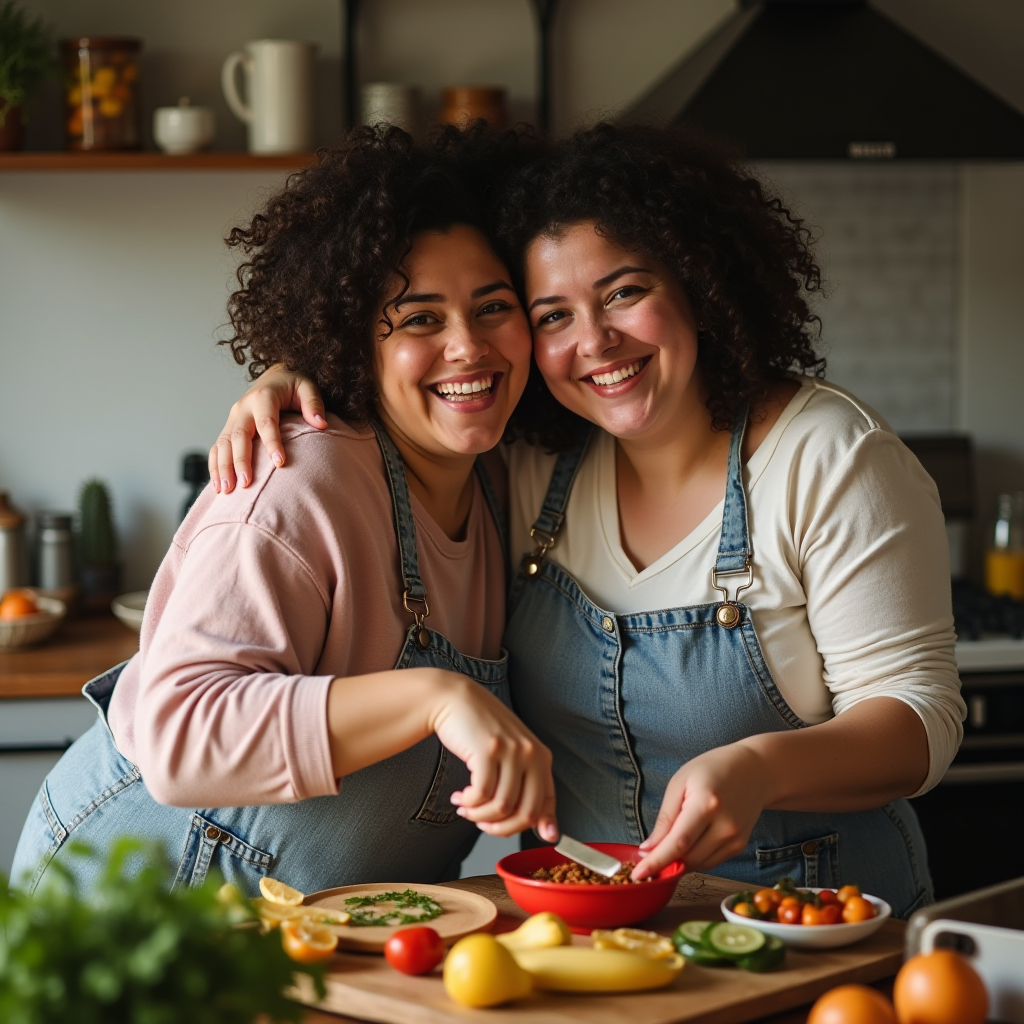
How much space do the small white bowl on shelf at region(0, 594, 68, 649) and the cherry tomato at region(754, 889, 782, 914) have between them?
1802 millimetres

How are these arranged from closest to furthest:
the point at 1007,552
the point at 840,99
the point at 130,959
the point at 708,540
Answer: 1. the point at 130,959
2. the point at 708,540
3. the point at 840,99
4. the point at 1007,552

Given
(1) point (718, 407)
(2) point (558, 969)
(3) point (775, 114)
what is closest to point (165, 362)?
(3) point (775, 114)

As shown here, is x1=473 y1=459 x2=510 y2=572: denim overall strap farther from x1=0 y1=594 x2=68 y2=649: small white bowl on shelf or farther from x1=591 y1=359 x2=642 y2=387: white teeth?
x1=0 y1=594 x2=68 y2=649: small white bowl on shelf

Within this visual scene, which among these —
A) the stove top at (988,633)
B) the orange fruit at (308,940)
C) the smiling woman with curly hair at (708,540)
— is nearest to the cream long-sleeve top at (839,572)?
the smiling woman with curly hair at (708,540)

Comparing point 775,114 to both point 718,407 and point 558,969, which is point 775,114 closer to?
point 718,407

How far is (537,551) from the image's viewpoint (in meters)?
1.63

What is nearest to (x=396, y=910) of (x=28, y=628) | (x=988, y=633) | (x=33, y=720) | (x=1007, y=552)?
(x=33, y=720)

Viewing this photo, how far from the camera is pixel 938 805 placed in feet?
8.42

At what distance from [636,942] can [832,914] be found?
0.17 meters

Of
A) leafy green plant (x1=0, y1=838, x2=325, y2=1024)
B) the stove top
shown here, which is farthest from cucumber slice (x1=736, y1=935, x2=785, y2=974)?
the stove top

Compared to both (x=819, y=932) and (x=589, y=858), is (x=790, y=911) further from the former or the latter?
(x=589, y=858)

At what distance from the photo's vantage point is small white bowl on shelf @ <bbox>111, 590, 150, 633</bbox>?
8.56ft

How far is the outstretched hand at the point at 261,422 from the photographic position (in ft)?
4.38

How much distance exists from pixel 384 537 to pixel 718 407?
461 mm
